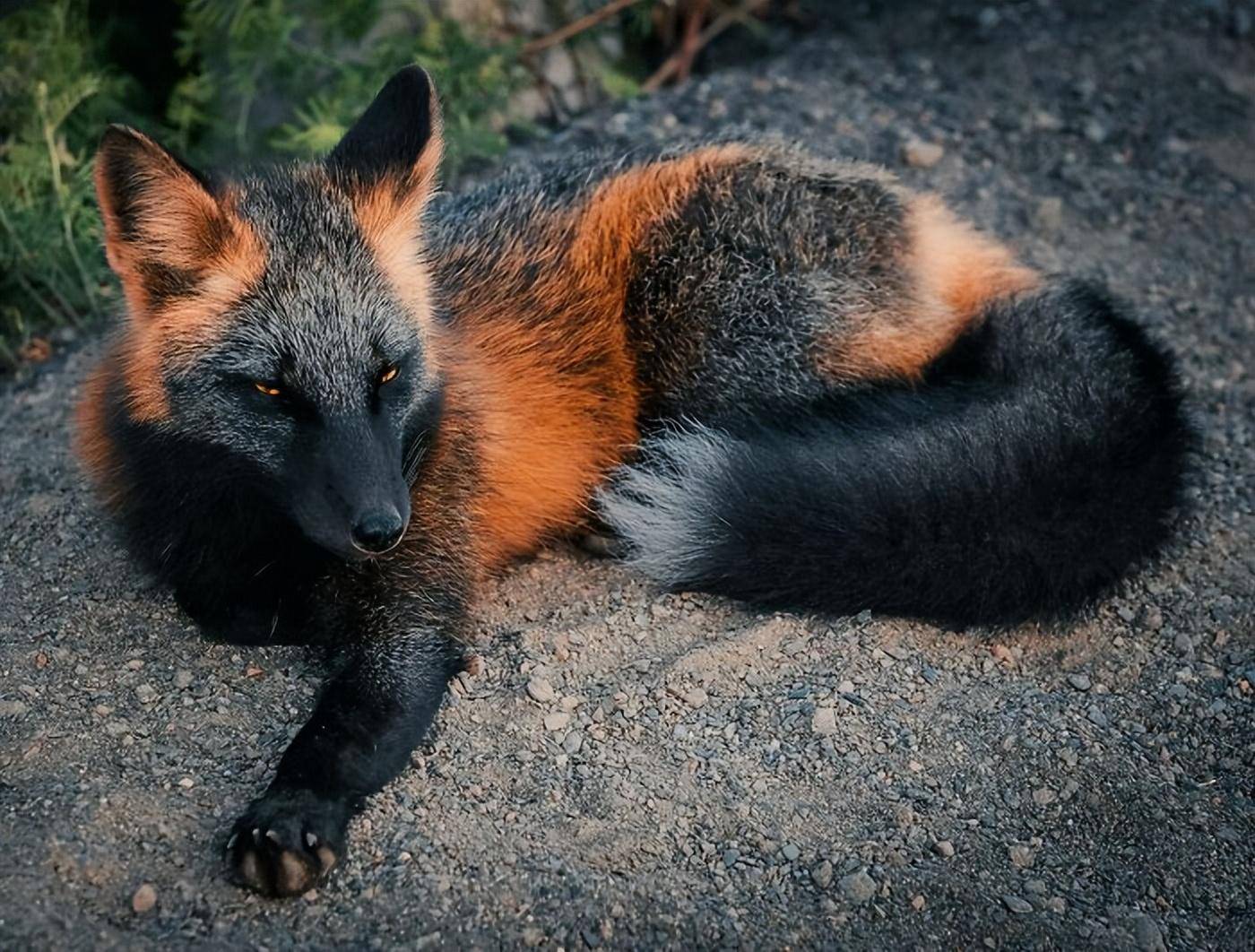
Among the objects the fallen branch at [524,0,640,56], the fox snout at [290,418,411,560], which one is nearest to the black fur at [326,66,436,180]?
the fox snout at [290,418,411,560]

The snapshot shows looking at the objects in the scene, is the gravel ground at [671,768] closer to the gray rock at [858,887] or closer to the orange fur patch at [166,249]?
the gray rock at [858,887]

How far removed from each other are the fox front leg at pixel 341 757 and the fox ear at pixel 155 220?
1.33 m

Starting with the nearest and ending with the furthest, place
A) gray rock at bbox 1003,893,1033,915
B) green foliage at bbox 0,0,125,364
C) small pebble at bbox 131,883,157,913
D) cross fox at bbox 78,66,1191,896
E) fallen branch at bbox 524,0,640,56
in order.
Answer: small pebble at bbox 131,883,157,913 → gray rock at bbox 1003,893,1033,915 → cross fox at bbox 78,66,1191,896 → green foliage at bbox 0,0,125,364 → fallen branch at bbox 524,0,640,56

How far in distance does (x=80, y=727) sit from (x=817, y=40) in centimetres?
681

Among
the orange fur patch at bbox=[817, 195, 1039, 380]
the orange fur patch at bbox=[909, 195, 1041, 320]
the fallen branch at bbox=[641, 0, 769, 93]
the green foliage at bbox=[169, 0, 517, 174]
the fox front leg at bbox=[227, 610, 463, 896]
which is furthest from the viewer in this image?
the fallen branch at bbox=[641, 0, 769, 93]

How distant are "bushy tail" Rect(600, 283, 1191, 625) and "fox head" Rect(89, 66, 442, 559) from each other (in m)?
1.14

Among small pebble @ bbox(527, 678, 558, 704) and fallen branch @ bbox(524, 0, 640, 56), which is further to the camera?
fallen branch @ bbox(524, 0, 640, 56)

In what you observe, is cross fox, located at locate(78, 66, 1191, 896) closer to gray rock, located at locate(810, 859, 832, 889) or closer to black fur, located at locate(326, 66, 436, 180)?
black fur, located at locate(326, 66, 436, 180)

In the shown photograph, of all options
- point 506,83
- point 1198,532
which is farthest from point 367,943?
point 506,83

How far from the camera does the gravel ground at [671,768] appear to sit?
347 centimetres

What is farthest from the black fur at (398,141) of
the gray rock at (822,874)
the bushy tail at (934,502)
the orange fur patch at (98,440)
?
the gray rock at (822,874)

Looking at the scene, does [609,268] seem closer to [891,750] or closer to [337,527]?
[337,527]

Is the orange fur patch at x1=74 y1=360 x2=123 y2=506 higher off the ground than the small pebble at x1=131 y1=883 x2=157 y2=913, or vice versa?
the orange fur patch at x1=74 y1=360 x2=123 y2=506

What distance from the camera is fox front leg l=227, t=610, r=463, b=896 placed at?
11.2 ft
